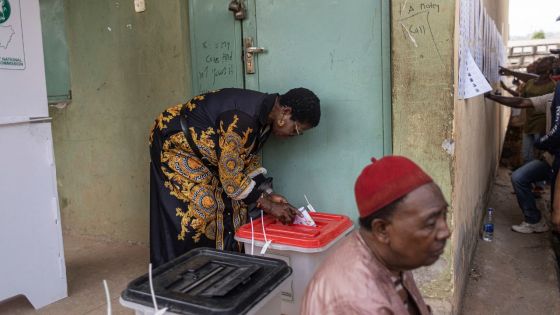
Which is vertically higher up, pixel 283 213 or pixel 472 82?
pixel 472 82

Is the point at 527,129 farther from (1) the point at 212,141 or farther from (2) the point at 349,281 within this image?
(2) the point at 349,281

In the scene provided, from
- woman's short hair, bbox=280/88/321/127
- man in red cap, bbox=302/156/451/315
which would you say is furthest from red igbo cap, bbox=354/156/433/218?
woman's short hair, bbox=280/88/321/127

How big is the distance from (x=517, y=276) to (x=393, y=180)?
3.20 m

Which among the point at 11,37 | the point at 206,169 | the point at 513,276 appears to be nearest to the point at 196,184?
the point at 206,169

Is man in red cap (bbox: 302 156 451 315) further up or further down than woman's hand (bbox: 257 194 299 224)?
further up

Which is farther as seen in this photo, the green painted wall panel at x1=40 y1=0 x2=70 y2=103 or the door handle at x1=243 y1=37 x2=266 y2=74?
the green painted wall panel at x1=40 y1=0 x2=70 y2=103

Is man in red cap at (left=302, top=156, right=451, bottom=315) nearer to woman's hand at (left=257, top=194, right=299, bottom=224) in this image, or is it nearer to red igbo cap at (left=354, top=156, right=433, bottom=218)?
red igbo cap at (left=354, top=156, right=433, bottom=218)

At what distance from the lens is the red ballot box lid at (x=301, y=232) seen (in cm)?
230

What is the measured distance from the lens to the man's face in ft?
3.90

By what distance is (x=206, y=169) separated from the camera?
2805mm

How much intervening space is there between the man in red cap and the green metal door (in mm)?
1654

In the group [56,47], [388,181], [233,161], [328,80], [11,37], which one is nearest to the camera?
[388,181]

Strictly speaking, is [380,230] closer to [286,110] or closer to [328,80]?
[286,110]

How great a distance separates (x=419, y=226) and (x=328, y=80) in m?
1.88
